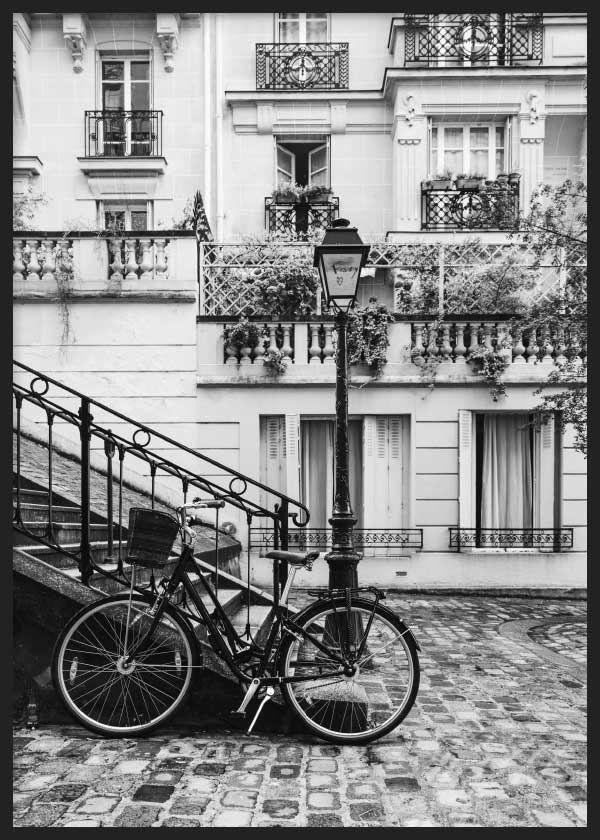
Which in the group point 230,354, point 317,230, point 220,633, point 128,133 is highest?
point 128,133

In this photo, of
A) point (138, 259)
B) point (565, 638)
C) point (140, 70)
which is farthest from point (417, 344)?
point (140, 70)

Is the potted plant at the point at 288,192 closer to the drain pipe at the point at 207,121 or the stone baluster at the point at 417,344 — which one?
the drain pipe at the point at 207,121

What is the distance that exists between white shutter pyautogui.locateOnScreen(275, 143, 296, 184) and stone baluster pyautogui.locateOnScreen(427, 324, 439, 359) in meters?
3.02

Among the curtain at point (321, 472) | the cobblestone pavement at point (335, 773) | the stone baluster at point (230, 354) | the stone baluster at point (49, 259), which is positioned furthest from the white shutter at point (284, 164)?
the cobblestone pavement at point (335, 773)

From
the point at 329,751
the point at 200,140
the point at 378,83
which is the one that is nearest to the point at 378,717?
the point at 329,751

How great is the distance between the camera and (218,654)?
3.74 meters

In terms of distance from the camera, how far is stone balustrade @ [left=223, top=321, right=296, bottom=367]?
29.8 feet

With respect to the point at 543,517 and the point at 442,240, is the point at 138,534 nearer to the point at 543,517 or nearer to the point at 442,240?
the point at 442,240

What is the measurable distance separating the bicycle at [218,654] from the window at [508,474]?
18.6 feet

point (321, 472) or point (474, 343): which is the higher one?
point (474, 343)

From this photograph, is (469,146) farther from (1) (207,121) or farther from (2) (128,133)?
(2) (128,133)

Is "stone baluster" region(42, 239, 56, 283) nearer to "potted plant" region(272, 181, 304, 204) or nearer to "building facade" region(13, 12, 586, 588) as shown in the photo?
"building facade" region(13, 12, 586, 588)

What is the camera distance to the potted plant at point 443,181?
7.53m

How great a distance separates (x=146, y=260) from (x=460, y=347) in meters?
4.32
